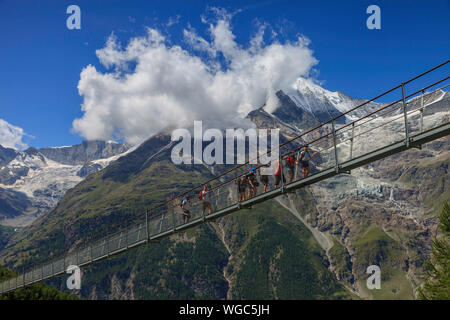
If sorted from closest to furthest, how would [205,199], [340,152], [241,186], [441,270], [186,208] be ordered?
[340,152], [241,186], [205,199], [186,208], [441,270]

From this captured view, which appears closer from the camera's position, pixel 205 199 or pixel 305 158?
pixel 305 158

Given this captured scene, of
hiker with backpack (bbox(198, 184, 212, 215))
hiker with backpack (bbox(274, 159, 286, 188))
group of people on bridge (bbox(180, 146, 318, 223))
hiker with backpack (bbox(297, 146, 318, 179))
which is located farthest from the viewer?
hiker with backpack (bbox(198, 184, 212, 215))

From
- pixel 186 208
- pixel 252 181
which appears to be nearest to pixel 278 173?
pixel 252 181

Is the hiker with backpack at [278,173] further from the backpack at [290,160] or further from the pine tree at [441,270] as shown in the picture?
the pine tree at [441,270]

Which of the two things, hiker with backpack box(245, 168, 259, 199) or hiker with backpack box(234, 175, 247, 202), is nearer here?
hiker with backpack box(245, 168, 259, 199)

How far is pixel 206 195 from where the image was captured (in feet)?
101

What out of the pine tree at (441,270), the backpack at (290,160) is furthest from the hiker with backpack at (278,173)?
the pine tree at (441,270)

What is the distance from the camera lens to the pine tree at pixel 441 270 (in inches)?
1811

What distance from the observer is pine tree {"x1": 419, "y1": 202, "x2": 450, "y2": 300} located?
46.0 m

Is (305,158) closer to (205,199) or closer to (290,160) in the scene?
(290,160)

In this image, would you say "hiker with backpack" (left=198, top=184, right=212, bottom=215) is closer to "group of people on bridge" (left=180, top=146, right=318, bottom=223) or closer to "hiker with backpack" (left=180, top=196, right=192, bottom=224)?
"group of people on bridge" (left=180, top=146, right=318, bottom=223)

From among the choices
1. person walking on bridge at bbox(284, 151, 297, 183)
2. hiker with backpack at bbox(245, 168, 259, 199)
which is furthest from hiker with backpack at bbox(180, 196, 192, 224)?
person walking on bridge at bbox(284, 151, 297, 183)

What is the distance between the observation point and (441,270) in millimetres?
50781
